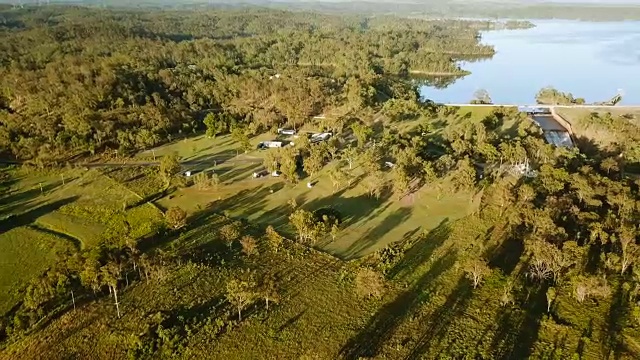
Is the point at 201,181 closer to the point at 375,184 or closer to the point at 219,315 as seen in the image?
the point at 375,184

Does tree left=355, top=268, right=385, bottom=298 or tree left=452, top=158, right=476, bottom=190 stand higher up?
tree left=452, top=158, right=476, bottom=190

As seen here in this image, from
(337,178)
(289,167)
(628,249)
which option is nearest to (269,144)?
(289,167)

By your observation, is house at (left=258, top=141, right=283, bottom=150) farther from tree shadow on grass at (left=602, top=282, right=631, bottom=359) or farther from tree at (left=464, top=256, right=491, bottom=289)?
tree shadow on grass at (left=602, top=282, right=631, bottom=359)

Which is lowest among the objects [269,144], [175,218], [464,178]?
[269,144]

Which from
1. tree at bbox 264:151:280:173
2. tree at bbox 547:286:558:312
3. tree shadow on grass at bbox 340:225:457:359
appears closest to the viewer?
tree shadow on grass at bbox 340:225:457:359

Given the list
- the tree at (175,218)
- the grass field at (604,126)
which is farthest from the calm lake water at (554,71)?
the tree at (175,218)

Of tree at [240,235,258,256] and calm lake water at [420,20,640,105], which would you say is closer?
tree at [240,235,258,256]

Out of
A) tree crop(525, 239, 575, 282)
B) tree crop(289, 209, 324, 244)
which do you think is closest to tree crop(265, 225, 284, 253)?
tree crop(289, 209, 324, 244)
